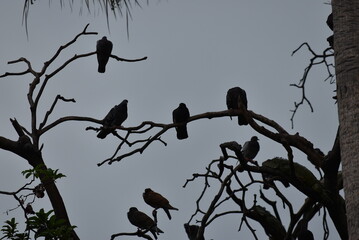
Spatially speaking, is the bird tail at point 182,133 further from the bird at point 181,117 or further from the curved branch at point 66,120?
the curved branch at point 66,120

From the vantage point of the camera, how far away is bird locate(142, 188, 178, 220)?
9.33 meters

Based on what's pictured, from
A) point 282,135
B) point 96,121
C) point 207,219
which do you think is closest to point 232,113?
point 282,135

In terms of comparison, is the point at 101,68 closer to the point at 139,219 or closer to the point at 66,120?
the point at 139,219

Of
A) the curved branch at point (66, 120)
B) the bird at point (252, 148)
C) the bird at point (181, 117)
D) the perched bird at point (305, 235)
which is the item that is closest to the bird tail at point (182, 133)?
the bird at point (181, 117)

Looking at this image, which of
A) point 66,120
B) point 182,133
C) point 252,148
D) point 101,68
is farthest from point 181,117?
point 66,120

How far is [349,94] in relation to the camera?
387 cm

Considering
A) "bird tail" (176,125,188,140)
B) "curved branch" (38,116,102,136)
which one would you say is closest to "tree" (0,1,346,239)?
"curved branch" (38,116,102,136)

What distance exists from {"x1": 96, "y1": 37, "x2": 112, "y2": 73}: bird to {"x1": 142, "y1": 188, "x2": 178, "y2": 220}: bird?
63.1 inches

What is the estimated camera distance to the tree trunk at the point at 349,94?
352 cm

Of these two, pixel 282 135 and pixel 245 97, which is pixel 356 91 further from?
pixel 245 97

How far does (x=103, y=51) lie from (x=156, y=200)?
1.90 meters

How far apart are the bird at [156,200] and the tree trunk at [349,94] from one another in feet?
17.6

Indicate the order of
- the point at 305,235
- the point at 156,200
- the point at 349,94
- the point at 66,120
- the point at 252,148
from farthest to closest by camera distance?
the point at 252,148 → the point at 156,200 → the point at 305,235 → the point at 66,120 → the point at 349,94

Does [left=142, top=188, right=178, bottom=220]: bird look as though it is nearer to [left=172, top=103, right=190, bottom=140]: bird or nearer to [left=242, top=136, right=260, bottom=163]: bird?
A: [left=172, top=103, right=190, bottom=140]: bird
